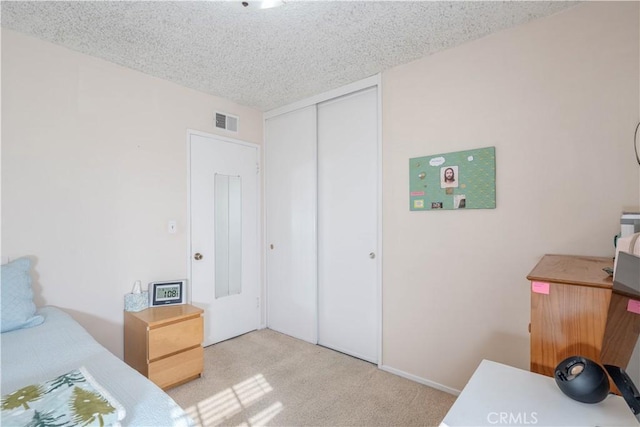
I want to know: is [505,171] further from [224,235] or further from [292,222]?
[224,235]

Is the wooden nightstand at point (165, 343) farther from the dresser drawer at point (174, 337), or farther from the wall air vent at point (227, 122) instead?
the wall air vent at point (227, 122)

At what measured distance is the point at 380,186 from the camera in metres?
2.59

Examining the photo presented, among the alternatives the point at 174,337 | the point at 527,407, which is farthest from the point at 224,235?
the point at 527,407

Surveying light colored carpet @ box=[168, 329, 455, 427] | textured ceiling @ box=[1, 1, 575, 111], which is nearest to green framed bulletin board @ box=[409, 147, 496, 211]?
textured ceiling @ box=[1, 1, 575, 111]

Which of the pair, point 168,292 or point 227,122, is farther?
point 227,122

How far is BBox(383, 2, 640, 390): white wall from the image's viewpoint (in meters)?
1.71

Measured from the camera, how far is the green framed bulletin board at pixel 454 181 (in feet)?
6.81

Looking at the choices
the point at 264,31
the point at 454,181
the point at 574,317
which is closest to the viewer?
the point at 574,317

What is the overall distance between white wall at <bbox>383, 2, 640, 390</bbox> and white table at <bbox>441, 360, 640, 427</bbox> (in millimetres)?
1059

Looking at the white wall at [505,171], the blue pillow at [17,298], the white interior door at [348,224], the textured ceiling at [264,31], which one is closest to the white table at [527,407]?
the white wall at [505,171]

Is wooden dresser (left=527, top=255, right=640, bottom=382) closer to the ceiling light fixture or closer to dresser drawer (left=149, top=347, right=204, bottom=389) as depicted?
the ceiling light fixture

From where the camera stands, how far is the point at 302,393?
2.23 m

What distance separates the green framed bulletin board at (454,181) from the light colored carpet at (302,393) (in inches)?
54.8

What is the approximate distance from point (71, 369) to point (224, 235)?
1.95 metres
